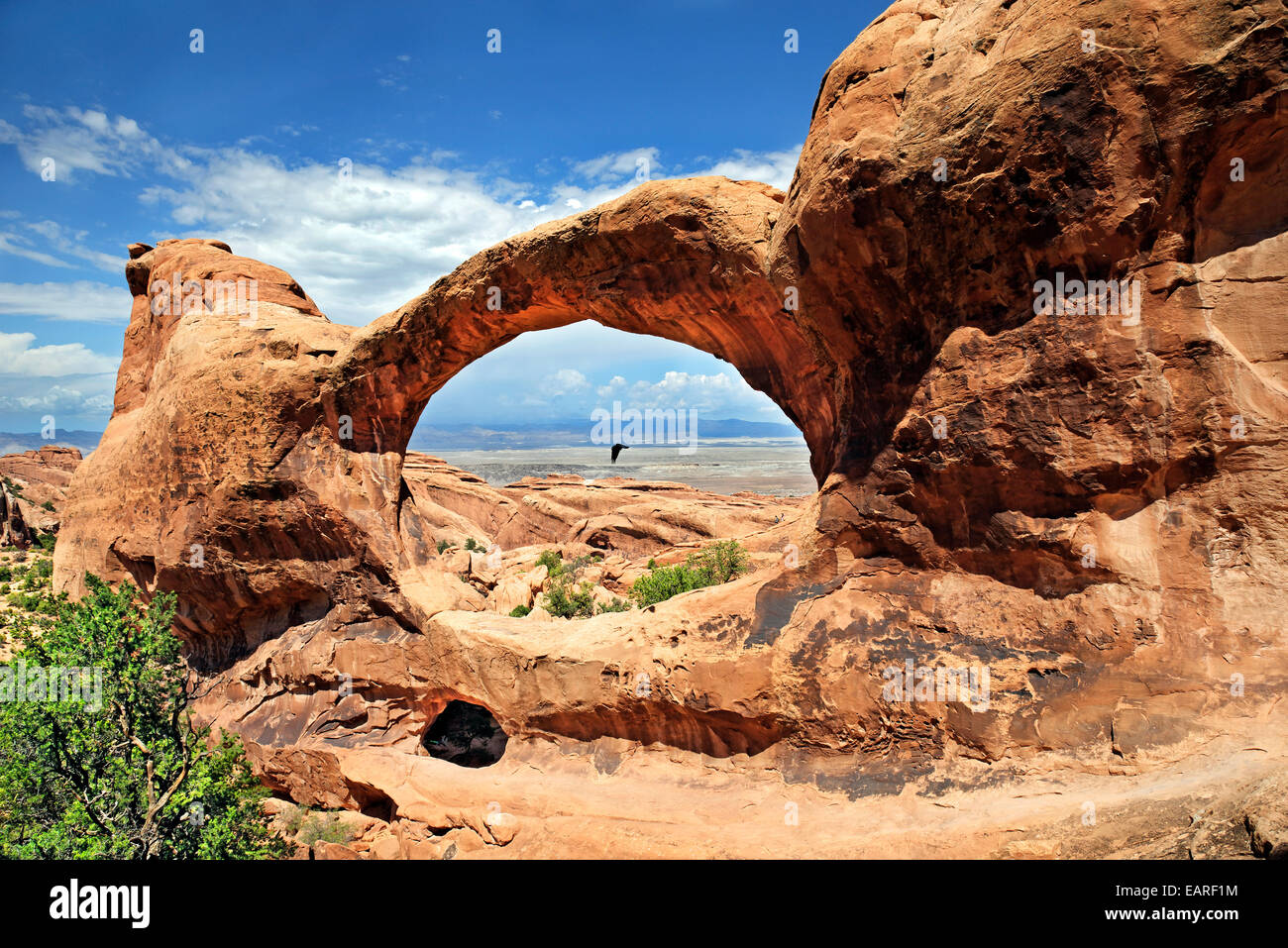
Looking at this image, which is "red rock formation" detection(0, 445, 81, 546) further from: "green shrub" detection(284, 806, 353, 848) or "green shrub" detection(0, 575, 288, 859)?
"green shrub" detection(284, 806, 353, 848)

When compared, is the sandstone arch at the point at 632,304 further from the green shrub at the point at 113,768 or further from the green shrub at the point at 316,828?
the green shrub at the point at 316,828

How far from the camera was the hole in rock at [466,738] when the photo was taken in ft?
35.6

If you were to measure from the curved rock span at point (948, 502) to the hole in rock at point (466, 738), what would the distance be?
204 cm

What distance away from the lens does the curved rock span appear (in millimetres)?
4258

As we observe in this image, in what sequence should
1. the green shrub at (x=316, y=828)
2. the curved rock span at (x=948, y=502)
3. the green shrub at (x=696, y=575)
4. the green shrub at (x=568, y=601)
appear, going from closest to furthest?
1. the curved rock span at (x=948, y=502)
2. the green shrub at (x=316, y=828)
3. the green shrub at (x=696, y=575)
4. the green shrub at (x=568, y=601)

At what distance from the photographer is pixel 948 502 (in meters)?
5.56

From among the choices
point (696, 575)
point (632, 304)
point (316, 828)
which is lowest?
point (316, 828)

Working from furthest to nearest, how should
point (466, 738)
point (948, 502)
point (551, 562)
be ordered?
point (551, 562) < point (466, 738) < point (948, 502)

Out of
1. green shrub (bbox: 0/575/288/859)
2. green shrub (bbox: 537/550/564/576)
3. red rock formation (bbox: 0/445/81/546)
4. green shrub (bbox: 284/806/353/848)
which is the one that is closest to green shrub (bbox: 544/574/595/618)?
green shrub (bbox: 537/550/564/576)

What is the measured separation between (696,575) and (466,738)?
212 inches

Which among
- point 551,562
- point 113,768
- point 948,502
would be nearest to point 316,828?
point 113,768

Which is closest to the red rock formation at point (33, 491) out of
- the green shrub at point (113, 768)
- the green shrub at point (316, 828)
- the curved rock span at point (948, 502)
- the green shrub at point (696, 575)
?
the green shrub at point (113, 768)

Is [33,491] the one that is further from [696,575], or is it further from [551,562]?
[696,575]

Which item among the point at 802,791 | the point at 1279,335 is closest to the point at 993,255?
the point at 1279,335
